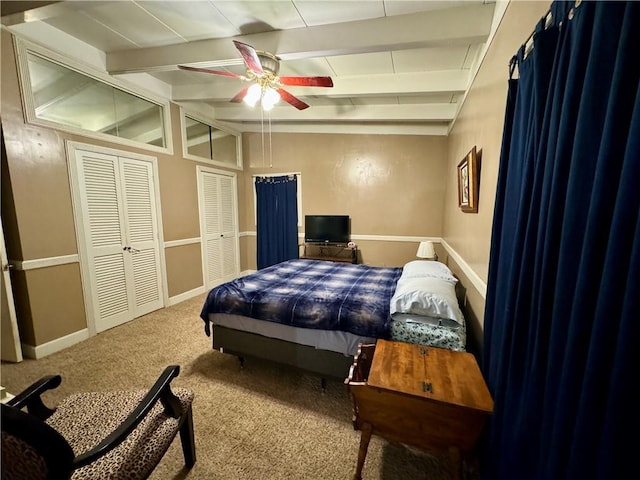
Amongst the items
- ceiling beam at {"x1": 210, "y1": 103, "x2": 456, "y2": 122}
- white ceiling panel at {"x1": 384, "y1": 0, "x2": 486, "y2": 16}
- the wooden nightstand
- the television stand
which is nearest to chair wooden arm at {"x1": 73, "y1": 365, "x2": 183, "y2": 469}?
the wooden nightstand

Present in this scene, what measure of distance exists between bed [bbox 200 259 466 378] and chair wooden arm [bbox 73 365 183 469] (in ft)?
2.99

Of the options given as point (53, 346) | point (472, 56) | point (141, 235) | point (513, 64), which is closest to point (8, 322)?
point (53, 346)

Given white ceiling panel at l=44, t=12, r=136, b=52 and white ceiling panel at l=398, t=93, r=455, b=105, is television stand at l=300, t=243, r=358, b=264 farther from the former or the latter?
white ceiling panel at l=44, t=12, r=136, b=52

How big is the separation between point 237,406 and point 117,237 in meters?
2.44

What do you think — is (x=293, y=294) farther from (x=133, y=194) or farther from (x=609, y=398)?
(x=133, y=194)

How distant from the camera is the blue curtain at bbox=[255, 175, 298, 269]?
4910 mm

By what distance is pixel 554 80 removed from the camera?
84cm

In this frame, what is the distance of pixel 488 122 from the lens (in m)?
1.89

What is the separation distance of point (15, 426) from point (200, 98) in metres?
Answer: 3.74

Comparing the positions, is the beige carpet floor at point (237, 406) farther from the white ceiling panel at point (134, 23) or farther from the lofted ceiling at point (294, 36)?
the white ceiling panel at point (134, 23)

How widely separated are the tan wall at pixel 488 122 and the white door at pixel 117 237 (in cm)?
370

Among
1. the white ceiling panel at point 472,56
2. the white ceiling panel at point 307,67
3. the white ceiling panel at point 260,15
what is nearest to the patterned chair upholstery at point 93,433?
the white ceiling panel at point 260,15

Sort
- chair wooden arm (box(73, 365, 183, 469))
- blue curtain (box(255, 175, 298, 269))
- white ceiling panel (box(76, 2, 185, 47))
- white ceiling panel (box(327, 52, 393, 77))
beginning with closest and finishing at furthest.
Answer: chair wooden arm (box(73, 365, 183, 469))
white ceiling panel (box(76, 2, 185, 47))
white ceiling panel (box(327, 52, 393, 77))
blue curtain (box(255, 175, 298, 269))

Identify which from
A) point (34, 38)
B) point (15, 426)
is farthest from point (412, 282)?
point (34, 38)
